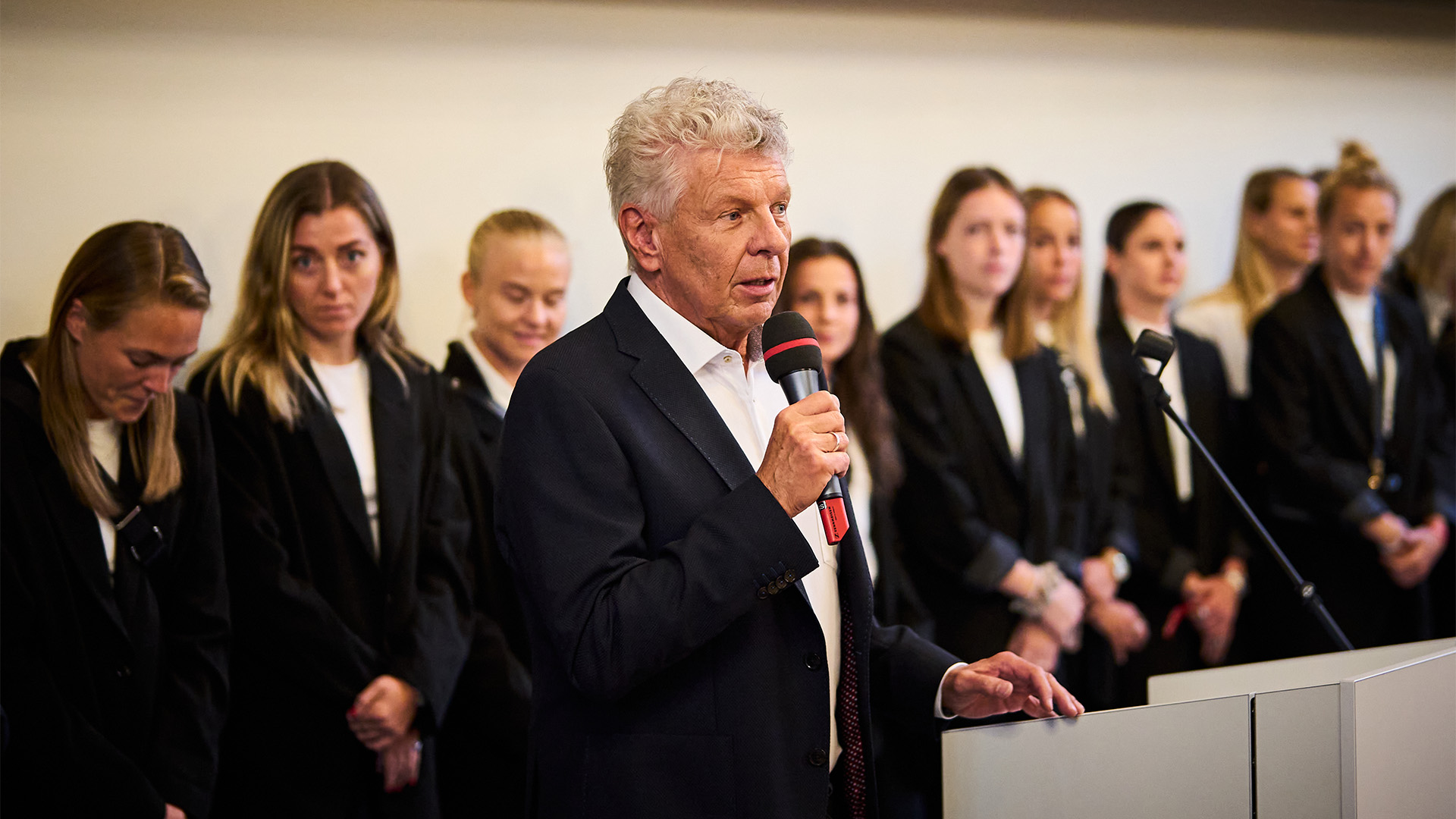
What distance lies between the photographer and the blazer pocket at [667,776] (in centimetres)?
165

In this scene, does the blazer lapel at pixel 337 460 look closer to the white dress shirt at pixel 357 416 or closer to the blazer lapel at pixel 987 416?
the white dress shirt at pixel 357 416

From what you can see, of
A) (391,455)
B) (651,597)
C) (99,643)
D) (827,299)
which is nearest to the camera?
(651,597)

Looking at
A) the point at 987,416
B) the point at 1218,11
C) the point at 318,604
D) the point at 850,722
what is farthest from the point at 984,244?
the point at 850,722

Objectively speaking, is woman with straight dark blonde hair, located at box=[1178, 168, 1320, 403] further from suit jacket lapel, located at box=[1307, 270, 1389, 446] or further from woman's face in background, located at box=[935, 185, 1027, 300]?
woman's face in background, located at box=[935, 185, 1027, 300]

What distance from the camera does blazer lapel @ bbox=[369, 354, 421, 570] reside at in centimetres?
311

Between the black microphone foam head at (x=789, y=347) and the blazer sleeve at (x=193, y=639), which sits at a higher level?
the black microphone foam head at (x=789, y=347)

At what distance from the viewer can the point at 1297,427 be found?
14.4 ft

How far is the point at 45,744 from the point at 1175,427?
143 inches

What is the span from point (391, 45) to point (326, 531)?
1388 millimetres

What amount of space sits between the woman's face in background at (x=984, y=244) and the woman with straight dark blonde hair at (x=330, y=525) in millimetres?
1842

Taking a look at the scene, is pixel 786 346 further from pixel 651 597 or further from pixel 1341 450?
pixel 1341 450

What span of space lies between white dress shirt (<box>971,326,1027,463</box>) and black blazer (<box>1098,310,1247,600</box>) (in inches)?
18.6

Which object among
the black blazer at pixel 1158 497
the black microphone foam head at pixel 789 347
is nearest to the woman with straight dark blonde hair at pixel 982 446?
the black blazer at pixel 1158 497

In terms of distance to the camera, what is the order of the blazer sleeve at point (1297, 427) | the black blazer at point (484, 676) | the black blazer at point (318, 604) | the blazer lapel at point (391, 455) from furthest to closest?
1. the blazer sleeve at point (1297, 427)
2. the black blazer at point (484, 676)
3. the blazer lapel at point (391, 455)
4. the black blazer at point (318, 604)
